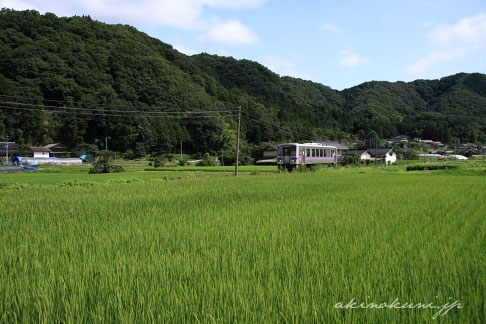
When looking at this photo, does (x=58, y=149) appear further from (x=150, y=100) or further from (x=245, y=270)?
(x=245, y=270)

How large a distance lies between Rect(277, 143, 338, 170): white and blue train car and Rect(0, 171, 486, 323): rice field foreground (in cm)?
2115

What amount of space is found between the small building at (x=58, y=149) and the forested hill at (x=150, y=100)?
153cm

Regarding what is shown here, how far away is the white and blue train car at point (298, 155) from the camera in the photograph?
26.3 m

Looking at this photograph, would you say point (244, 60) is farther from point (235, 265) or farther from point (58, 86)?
point (235, 265)

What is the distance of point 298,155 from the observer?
26203 mm

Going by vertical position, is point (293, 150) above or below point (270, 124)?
below

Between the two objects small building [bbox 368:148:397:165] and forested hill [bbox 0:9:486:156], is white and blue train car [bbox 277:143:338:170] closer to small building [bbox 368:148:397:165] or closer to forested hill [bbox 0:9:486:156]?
forested hill [bbox 0:9:486:156]

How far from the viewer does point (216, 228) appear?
447 centimetres

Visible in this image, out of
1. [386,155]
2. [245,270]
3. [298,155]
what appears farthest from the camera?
[386,155]

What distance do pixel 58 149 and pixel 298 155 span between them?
46879 mm

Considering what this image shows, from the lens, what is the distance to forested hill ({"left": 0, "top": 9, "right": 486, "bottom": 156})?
179 feet

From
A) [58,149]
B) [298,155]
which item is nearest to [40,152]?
[58,149]

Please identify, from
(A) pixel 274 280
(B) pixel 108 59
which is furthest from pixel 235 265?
(B) pixel 108 59

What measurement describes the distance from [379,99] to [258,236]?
4576 inches
